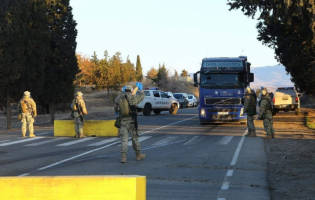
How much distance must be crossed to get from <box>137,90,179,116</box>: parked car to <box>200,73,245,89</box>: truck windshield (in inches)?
465

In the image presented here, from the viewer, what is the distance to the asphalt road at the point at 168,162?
29.7 ft

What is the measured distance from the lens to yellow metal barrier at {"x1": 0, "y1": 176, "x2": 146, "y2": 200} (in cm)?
561

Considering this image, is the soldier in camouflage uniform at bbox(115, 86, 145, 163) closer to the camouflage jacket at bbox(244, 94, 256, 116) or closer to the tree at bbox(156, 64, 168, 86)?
the camouflage jacket at bbox(244, 94, 256, 116)

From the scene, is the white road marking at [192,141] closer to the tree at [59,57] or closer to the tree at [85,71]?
the tree at [59,57]

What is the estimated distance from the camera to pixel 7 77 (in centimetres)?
2509

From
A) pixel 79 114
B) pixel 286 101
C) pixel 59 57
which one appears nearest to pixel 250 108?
pixel 79 114

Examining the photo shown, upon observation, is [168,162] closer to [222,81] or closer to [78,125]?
[78,125]

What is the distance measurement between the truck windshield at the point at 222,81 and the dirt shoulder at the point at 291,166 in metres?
5.00

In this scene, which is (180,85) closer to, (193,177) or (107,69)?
(107,69)

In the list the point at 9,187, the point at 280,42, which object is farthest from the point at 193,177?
the point at 280,42

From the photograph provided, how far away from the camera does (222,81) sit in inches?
971

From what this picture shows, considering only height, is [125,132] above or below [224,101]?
below

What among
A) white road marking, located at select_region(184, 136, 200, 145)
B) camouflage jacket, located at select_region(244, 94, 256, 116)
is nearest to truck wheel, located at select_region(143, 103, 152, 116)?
white road marking, located at select_region(184, 136, 200, 145)

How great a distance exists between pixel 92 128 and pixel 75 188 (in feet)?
49.4
